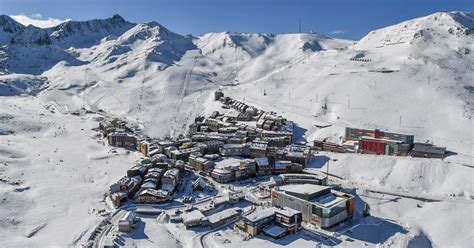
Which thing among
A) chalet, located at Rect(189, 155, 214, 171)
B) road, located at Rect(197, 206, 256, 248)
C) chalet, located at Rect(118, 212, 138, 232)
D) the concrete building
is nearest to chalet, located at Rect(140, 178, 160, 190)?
chalet, located at Rect(118, 212, 138, 232)

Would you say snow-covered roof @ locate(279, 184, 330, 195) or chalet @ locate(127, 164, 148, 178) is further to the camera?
chalet @ locate(127, 164, 148, 178)

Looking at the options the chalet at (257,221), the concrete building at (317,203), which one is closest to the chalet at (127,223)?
the chalet at (257,221)

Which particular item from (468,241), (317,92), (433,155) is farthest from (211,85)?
(468,241)

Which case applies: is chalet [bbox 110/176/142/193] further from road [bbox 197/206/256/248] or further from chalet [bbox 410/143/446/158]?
chalet [bbox 410/143/446/158]

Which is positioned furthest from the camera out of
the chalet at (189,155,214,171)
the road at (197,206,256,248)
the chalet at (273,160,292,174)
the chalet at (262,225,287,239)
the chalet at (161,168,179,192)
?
the chalet at (273,160,292,174)

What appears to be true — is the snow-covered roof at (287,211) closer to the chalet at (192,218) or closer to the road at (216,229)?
the road at (216,229)

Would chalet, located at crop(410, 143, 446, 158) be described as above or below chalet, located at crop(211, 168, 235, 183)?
above

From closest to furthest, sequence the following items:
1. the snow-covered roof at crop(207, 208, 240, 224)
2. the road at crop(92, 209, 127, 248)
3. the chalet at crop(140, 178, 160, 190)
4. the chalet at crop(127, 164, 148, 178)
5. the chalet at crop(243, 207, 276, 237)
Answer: the road at crop(92, 209, 127, 248) → the chalet at crop(243, 207, 276, 237) → the snow-covered roof at crop(207, 208, 240, 224) → the chalet at crop(140, 178, 160, 190) → the chalet at crop(127, 164, 148, 178)
